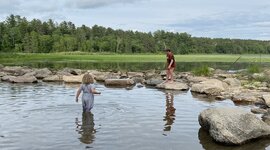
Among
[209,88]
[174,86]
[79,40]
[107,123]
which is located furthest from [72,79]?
[79,40]

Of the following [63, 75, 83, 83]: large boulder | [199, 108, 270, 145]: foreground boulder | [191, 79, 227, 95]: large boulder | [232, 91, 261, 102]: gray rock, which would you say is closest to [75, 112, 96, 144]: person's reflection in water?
[199, 108, 270, 145]: foreground boulder

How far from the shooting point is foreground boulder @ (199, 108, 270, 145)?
42.8 feet

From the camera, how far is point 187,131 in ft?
48.8

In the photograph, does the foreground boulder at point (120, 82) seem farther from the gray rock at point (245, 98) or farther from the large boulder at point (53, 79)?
the gray rock at point (245, 98)

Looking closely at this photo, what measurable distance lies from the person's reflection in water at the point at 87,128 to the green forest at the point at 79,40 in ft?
407

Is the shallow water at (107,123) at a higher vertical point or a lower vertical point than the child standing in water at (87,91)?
lower

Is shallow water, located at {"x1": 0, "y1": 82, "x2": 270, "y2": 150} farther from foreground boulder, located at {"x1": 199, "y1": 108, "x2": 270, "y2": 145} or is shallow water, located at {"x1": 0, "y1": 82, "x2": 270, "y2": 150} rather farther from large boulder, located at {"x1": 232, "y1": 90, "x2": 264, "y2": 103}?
large boulder, located at {"x1": 232, "y1": 90, "x2": 264, "y2": 103}

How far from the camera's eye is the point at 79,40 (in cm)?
15712

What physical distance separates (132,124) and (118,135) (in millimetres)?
1914

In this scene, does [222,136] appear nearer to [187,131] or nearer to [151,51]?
[187,131]

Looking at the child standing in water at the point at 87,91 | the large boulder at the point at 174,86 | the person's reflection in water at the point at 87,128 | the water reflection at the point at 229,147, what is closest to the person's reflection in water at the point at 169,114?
the water reflection at the point at 229,147

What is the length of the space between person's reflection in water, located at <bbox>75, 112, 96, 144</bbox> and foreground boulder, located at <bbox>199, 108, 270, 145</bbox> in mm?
4029

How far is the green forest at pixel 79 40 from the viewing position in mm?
143875

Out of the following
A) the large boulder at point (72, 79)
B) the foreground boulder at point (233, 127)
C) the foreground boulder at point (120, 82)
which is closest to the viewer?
the foreground boulder at point (233, 127)
